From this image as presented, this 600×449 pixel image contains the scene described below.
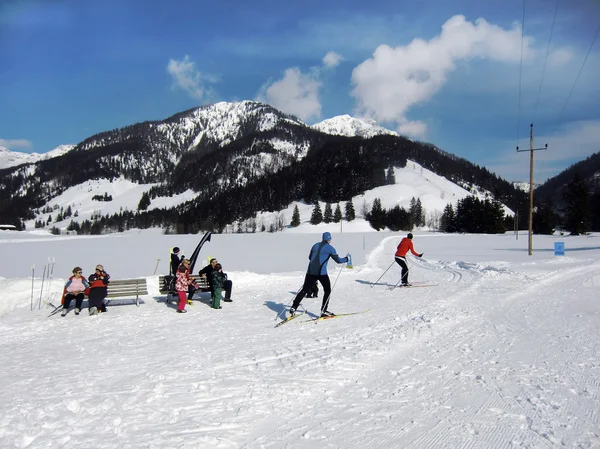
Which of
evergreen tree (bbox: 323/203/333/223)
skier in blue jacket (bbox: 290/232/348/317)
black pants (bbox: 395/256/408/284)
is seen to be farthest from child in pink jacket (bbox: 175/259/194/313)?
evergreen tree (bbox: 323/203/333/223)

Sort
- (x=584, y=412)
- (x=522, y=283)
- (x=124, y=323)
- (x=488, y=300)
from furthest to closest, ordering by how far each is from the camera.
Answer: (x=522, y=283) < (x=488, y=300) < (x=124, y=323) < (x=584, y=412)

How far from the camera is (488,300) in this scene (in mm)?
11242

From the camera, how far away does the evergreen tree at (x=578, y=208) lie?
6562cm

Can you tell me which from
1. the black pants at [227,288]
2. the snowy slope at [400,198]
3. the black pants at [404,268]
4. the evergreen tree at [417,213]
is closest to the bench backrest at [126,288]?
the black pants at [227,288]

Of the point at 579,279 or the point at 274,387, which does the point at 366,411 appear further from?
the point at 579,279

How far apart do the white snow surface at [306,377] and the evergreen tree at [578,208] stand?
66.9 metres

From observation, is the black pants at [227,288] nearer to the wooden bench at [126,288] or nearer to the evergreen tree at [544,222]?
the wooden bench at [126,288]

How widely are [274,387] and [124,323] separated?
18.2 feet

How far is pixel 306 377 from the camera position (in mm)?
5613

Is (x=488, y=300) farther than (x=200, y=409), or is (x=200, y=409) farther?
(x=488, y=300)

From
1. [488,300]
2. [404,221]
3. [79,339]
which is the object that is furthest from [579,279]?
[404,221]

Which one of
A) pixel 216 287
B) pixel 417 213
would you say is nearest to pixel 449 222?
pixel 417 213

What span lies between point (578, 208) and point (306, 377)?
3011 inches

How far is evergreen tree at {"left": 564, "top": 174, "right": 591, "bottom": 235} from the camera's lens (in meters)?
65.6
